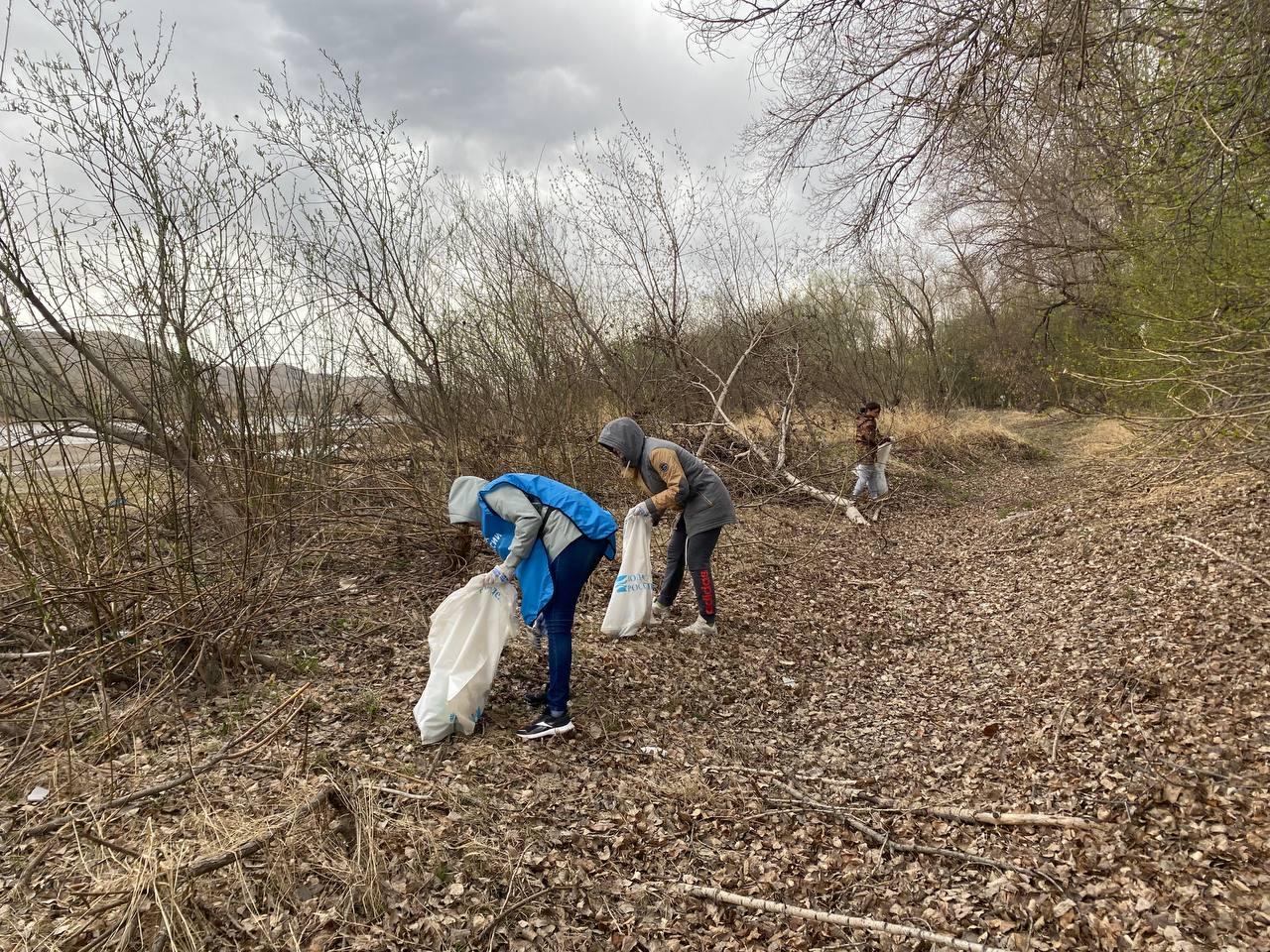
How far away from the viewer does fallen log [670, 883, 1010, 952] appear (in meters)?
2.43

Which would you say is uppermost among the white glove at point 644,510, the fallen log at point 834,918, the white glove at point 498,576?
the white glove at point 644,510

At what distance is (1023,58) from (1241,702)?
13.4ft

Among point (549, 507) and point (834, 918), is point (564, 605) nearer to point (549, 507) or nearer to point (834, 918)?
point (549, 507)

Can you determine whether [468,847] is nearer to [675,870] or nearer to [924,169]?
[675,870]

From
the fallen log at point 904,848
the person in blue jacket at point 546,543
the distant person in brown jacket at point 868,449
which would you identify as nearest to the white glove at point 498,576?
the person in blue jacket at point 546,543

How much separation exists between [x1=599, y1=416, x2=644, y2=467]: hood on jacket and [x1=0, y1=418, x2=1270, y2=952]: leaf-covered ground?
140 centimetres

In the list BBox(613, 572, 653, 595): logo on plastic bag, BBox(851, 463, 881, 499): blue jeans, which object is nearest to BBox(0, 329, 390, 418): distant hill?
BBox(613, 572, 653, 595): logo on plastic bag

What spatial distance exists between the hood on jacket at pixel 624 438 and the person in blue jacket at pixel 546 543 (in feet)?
3.46

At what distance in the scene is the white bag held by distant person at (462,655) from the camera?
11.5 ft

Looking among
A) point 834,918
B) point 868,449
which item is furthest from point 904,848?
point 868,449

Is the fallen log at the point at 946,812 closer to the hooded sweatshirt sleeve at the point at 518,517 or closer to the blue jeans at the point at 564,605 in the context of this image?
the blue jeans at the point at 564,605

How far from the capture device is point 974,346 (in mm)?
21281

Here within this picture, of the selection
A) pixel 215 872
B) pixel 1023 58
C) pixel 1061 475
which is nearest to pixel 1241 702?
pixel 1023 58

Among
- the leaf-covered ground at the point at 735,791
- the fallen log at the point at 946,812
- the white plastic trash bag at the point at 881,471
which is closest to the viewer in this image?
the leaf-covered ground at the point at 735,791
